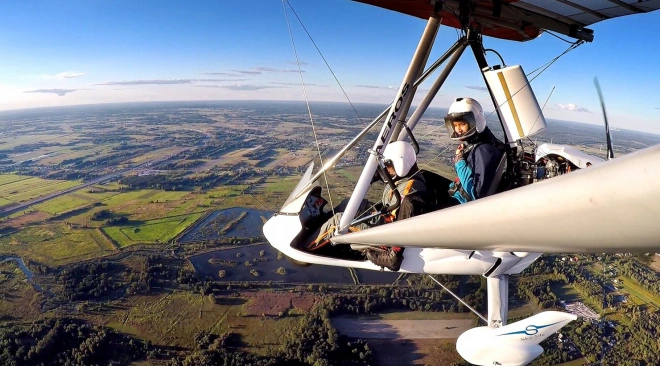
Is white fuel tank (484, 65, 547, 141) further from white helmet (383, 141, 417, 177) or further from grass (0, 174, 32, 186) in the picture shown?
grass (0, 174, 32, 186)

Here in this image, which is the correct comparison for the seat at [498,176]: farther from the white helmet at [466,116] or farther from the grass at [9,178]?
the grass at [9,178]

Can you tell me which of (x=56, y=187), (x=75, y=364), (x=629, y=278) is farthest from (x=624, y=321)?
(x=56, y=187)

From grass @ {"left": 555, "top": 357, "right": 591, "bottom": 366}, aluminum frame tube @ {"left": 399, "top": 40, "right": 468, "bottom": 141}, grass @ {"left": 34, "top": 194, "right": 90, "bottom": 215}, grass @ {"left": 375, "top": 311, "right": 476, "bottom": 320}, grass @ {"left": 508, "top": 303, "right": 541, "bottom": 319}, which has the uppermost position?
aluminum frame tube @ {"left": 399, "top": 40, "right": 468, "bottom": 141}

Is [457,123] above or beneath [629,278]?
above

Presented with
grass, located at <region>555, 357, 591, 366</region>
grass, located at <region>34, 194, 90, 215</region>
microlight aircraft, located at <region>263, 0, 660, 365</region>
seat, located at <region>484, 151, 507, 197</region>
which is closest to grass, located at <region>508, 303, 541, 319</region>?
grass, located at <region>555, 357, 591, 366</region>

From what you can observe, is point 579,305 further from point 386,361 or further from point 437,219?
point 437,219

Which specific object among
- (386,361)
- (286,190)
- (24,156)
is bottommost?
(386,361)

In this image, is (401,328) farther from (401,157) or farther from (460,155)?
(460,155)

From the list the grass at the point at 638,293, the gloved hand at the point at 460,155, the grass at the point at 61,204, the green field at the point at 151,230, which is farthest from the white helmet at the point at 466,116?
the grass at the point at 61,204
